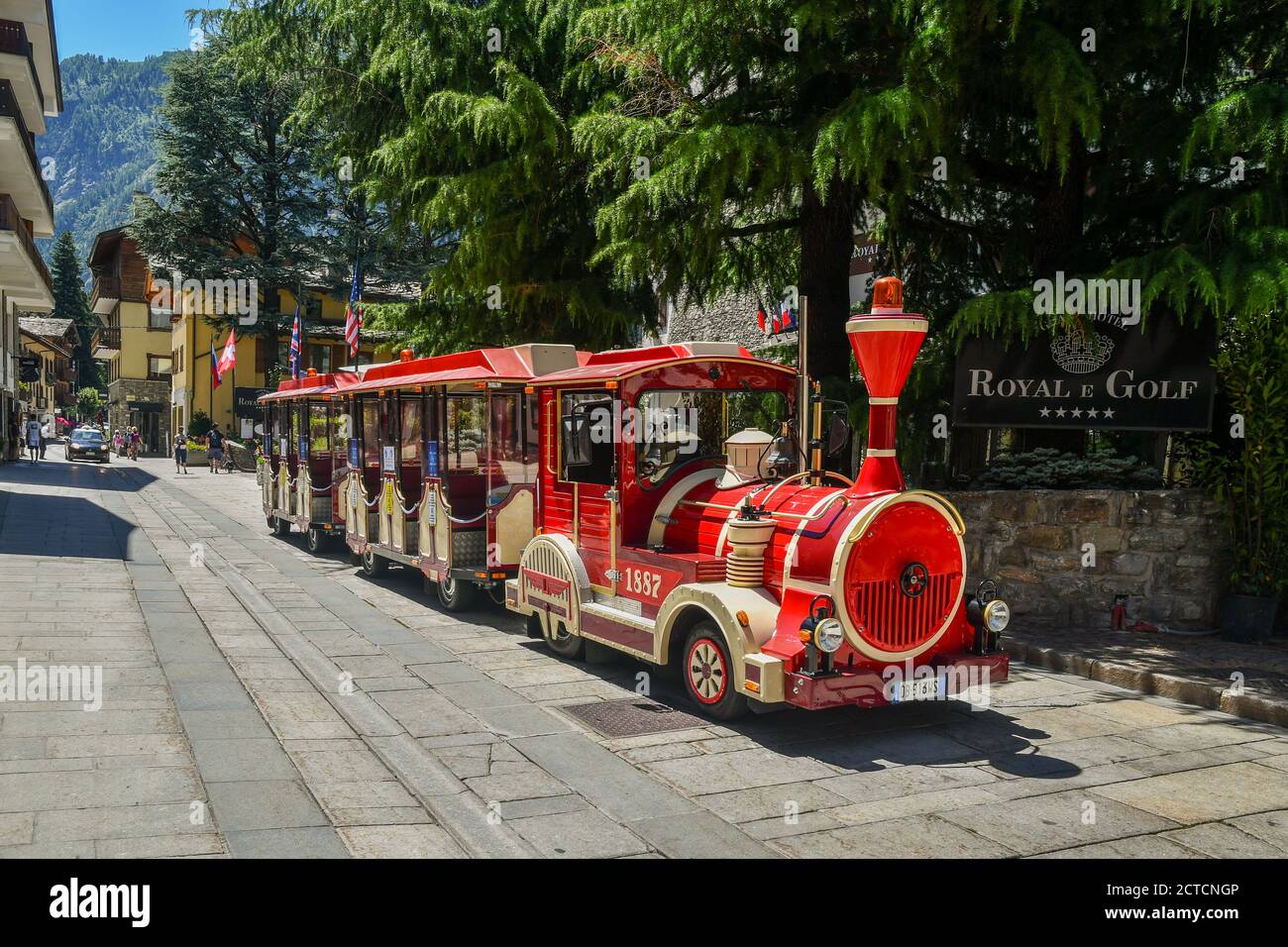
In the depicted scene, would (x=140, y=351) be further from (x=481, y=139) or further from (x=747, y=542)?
(x=747, y=542)

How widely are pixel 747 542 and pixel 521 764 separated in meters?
2.34

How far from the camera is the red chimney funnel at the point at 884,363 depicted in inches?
294

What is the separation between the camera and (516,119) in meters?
13.9

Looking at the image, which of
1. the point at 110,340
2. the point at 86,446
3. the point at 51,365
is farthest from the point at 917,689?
the point at 51,365

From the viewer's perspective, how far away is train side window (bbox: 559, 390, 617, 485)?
372 inches

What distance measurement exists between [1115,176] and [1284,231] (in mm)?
2700

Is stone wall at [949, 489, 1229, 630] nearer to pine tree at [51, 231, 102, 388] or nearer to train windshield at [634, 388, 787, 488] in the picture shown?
train windshield at [634, 388, 787, 488]

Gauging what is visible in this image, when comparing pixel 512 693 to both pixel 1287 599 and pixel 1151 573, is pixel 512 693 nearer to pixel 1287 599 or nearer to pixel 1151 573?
pixel 1151 573

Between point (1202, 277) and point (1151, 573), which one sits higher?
point (1202, 277)

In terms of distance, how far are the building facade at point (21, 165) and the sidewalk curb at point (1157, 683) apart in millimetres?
26597

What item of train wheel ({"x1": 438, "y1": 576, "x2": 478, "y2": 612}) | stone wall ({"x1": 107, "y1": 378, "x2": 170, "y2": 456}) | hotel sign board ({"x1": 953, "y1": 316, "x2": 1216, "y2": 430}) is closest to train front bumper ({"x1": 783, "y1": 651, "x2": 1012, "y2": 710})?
hotel sign board ({"x1": 953, "y1": 316, "x2": 1216, "y2": 430})

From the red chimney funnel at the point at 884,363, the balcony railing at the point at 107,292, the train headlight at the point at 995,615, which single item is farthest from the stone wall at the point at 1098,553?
the balcony railing at the point at 107,292

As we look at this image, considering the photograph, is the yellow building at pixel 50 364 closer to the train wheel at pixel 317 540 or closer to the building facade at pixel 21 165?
the building facade at pixel 21 165
